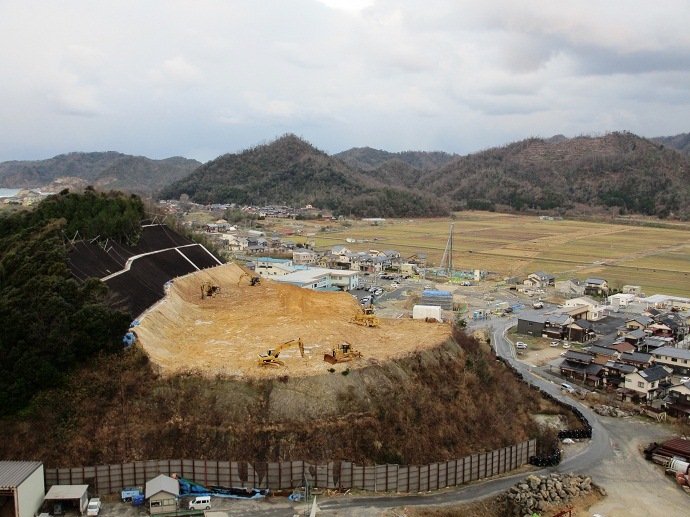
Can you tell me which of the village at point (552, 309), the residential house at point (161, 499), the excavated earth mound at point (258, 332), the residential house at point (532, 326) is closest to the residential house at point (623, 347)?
the village at point (552, 309)

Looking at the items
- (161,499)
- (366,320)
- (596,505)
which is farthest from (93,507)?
(596,505)

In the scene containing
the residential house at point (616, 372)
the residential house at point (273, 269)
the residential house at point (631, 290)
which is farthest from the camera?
the residential house at point (273, 269)

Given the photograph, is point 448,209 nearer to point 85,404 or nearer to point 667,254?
point 667,254

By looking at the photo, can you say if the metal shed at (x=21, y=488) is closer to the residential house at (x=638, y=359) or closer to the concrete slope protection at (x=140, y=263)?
the concrete slope protection at (x=140, y=263)

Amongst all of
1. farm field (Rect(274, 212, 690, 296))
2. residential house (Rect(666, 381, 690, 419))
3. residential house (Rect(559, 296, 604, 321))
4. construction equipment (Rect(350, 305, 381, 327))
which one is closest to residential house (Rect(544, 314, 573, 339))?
residential house (Rect(559, 296, 604, 321))

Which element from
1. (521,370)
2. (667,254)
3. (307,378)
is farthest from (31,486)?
(667,254)

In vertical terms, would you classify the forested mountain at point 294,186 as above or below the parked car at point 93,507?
above

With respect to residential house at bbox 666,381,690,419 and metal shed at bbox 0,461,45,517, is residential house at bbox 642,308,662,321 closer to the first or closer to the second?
residential house at bbox 666,381,690,419
